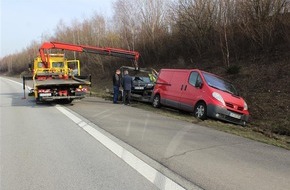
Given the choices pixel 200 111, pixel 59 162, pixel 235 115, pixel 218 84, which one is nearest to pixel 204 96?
pixel 200 111

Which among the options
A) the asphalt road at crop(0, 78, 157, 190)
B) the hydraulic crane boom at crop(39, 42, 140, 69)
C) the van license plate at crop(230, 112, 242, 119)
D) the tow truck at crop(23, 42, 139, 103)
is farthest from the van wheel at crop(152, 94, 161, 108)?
the asphalt road at crop(0, 78, 157, 190)

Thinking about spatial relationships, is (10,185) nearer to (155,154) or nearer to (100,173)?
(100,173)

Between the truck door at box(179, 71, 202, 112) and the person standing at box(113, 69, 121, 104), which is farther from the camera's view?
the person standing at box(113, 69, 121, 104)

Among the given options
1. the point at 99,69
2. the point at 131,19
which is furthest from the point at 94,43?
the point at 131,19

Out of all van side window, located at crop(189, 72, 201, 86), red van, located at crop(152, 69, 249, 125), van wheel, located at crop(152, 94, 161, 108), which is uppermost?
van side window, located at crop(189, 72, 201, 86)

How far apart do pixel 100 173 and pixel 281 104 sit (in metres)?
11.0

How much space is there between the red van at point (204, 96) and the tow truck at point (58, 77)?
438 centimetres

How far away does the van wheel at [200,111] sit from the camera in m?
13.9

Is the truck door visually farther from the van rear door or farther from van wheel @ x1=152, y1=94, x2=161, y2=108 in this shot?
van wheel @ x1=152, y1=94, x2=161, y2=108

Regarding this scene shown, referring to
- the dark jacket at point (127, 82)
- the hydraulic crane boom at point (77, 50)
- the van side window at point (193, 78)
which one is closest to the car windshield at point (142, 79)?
the hydraulic crane boom at point (77, 50)

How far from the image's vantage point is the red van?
44.6 feet

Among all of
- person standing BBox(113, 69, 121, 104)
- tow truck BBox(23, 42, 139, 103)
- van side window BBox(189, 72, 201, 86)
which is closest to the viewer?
van side window BBox(189, 72, 201, 86)

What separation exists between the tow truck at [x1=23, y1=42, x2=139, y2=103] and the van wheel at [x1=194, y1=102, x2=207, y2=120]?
628cm

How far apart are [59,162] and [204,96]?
799 centimetres
